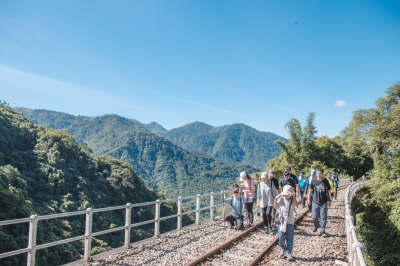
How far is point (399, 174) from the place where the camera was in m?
21.0

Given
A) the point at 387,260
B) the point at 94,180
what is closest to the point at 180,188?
the point at 94,180

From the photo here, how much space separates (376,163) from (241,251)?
106ft

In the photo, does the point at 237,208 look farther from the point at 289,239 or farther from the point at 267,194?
the point at 289,239

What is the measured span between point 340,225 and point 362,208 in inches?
585

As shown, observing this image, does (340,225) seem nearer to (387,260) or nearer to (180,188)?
(387,260)

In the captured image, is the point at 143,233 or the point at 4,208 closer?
Result: the point at 4,208

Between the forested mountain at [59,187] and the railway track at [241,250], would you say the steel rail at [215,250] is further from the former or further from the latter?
the forested mountain at [59,187]

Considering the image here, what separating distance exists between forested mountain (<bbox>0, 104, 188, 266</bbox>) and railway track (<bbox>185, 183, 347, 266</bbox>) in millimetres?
21445

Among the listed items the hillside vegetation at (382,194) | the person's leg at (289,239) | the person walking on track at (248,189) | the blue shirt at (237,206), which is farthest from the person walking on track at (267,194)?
the hillside vegetation at (382,194)

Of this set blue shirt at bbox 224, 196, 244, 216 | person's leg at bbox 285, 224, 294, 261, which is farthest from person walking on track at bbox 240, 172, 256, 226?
person's leg at bbox 285, 224, 294, 261

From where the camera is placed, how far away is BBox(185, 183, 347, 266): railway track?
271 inches

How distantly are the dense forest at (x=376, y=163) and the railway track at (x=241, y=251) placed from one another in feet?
21.2

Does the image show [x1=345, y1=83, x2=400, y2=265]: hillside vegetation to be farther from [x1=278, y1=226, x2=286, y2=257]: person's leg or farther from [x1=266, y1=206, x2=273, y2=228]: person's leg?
[x1=278, y1=226, x2=286, y2=257]: person's leg

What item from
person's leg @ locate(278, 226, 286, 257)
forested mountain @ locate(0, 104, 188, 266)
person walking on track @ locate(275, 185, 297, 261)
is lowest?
forested mountain @ locate(0, 104, 188, 266)
